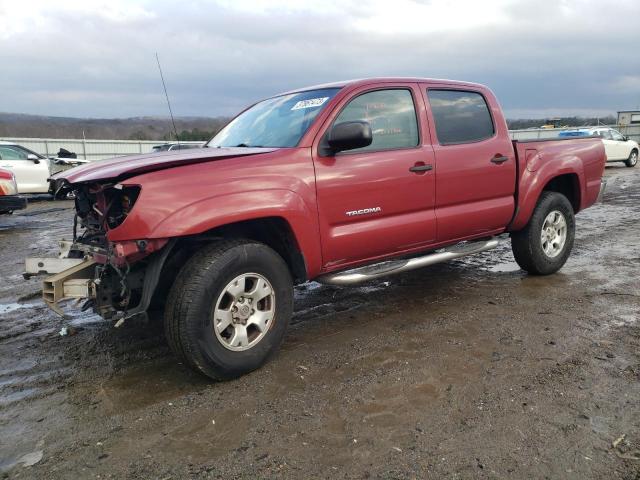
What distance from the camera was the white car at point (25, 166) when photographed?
1356 centimetres

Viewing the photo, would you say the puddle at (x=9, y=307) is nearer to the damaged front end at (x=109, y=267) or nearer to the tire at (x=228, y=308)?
the damaged front end at (x=109, y=267)

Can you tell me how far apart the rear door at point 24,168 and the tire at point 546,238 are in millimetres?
12427

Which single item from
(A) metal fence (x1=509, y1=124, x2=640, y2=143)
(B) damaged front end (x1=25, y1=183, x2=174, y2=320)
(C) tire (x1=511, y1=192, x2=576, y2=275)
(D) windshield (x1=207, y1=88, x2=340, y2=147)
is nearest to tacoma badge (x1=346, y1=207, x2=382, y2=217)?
(D) windshield (x1=207, y1=88, x2=340, y2=147)

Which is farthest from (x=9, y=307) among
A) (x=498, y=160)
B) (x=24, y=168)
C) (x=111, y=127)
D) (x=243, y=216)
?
(x=111, y=127)

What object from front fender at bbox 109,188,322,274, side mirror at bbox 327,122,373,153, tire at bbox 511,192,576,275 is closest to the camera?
front fender at bbox 109,188,322,274

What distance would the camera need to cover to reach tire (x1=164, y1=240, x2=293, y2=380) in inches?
123

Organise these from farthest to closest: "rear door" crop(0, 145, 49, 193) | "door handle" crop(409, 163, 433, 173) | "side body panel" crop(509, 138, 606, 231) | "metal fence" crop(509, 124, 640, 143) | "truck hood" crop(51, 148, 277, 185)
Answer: "metal fence" crop(509, 124, 640, 143)
"rear door" crop(0, 145, 49, 193)
"side body panel" crop(509, 138, 606, 231)
"door handle" crop(409, 163, 433, 173)
"truck hood" crop(51, 148, 277, 185)

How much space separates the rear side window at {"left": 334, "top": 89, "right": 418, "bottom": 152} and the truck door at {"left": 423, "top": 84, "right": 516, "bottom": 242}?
8.8 inches

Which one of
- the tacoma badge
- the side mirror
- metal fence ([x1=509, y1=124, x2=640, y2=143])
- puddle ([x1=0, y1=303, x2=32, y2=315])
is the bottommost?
puddle ([x1=0, y1=303, x2=32, y2=315])

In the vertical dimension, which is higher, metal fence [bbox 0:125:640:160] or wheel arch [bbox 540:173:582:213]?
metal fence [bbox 0:125:640:160]

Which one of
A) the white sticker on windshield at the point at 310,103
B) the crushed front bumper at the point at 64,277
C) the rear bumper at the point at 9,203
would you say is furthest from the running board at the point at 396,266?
the rear bumper at the point at 9,203

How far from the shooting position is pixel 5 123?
133 ft

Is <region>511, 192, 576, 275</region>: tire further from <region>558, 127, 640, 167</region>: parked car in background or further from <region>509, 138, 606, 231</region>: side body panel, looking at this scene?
<region>558, 127, 640, 167</region>: parked car in background

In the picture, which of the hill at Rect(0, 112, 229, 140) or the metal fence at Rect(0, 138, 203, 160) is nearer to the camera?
the hill at Rect(0, 112, 229, 140)
